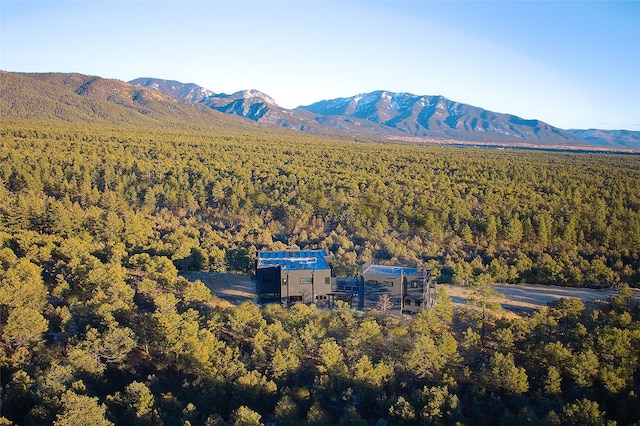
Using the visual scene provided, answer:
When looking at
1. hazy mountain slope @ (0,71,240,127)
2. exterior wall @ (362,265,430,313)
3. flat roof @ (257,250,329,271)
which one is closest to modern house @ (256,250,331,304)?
flat roof @ (257,250,329,271)

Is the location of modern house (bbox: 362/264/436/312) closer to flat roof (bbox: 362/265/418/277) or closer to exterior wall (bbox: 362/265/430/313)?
exterior wall (bbox: 362/265/430/313)

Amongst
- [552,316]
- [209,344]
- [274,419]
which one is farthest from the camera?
[552,316]

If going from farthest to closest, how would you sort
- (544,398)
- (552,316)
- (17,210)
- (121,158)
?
1. (121,158)
2. (17,210)
3. (552,316)
4. (544,398)

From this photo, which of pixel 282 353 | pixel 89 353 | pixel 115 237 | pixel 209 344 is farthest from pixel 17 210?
pixel 282 353

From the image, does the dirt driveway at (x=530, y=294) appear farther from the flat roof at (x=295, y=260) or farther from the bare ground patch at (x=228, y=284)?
the bare ground patch at (x=228, y=284)

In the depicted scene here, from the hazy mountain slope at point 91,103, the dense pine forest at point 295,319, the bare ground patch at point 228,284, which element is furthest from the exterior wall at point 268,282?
the hazy mountain slope at point 91,103

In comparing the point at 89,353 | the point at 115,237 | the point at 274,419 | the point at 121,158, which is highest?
the point at 121,158

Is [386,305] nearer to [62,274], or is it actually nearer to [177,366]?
[177,366]
